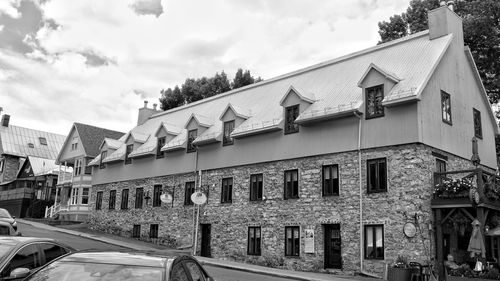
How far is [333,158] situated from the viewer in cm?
Answer: 2098

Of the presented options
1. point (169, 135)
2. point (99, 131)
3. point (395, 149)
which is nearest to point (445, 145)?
point (395, 149)

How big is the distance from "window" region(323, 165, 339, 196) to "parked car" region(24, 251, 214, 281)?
15.6 meters

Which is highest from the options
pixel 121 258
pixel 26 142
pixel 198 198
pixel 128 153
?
pixel 26 142

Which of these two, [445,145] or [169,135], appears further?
[169,135]

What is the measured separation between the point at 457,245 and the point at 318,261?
5.71 m

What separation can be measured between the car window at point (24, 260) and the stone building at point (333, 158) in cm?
1353

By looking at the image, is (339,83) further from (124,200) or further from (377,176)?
(124,200)

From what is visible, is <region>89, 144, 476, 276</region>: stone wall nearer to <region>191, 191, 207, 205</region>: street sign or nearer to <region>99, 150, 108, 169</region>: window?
<region>191, 191, 207, 205</region>: street sign

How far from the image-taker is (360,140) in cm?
2008

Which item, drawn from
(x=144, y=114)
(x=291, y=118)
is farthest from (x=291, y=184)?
(x=144, y=114)

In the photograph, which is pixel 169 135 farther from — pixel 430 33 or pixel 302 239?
pixel 430 33

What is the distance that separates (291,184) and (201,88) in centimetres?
2516

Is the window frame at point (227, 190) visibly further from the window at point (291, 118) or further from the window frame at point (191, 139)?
the window at point (291, 118)

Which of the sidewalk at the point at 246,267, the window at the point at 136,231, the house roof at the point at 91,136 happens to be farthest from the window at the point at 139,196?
the house roof at the point at 91,136
